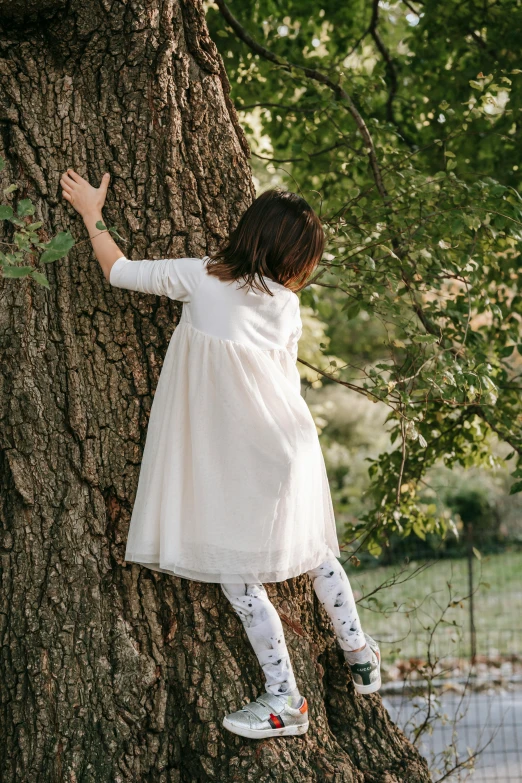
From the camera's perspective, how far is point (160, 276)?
2.53 meters

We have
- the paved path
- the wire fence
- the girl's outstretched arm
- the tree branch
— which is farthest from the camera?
the paved path

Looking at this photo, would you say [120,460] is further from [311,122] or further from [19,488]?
[311,122]

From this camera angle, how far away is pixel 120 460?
266cm

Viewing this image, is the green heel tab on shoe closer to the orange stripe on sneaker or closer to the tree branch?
the orange stripe on sneaker

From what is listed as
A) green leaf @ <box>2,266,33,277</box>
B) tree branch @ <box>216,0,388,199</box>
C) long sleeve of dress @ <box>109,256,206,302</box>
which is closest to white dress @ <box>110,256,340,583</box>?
long sleeve of dress @ <box>109,256,206,302</box>

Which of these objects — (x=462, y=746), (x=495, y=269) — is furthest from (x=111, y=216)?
(x=462, y=746)

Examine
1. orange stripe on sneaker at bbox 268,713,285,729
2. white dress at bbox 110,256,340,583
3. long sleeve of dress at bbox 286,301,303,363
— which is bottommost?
orange stripe on sneaker at bbox 268,713,285,729

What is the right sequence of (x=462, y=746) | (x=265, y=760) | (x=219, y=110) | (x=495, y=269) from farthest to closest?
(x=462, y=746), (x=495, y=269), (x=219, y=110), (x=265, y=760)

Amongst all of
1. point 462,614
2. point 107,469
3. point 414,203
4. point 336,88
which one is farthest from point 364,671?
point 462,614

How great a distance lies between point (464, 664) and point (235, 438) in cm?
634

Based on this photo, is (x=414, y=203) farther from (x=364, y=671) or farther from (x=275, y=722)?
(x=275, y=722)

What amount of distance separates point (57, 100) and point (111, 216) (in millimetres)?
429

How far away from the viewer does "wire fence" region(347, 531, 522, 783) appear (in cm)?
443

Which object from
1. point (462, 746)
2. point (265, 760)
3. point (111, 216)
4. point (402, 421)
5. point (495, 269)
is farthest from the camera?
point (462, 746)
